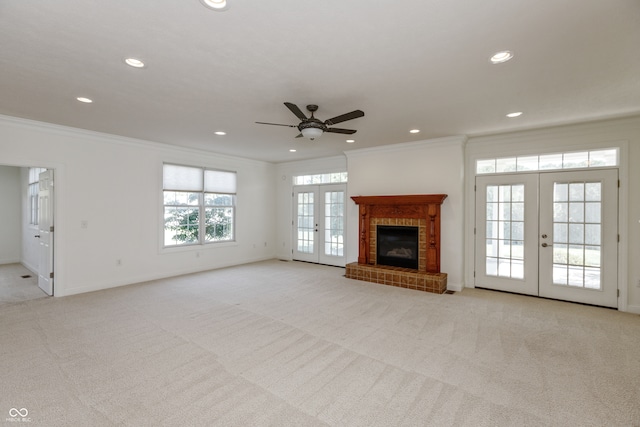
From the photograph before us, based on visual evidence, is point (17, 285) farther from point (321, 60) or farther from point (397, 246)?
point (397, 246)

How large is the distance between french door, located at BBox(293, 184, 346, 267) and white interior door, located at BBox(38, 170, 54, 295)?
4.83m

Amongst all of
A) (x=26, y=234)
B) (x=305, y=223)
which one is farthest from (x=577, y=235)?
(x=26, y=234)

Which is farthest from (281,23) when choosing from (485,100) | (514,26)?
(485,100)

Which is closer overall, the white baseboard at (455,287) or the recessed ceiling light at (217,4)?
the recessed ceiling light at (217,4)

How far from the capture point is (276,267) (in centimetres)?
695

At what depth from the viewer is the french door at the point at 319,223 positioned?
7055mm

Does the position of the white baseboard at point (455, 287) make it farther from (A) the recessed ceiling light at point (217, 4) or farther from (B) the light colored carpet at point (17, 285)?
(B) the light colored carpet at point (17, 285)

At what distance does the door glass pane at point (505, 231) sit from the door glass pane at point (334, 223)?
3052 millimetres

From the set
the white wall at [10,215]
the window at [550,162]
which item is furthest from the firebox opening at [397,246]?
the white wall at [10,215]

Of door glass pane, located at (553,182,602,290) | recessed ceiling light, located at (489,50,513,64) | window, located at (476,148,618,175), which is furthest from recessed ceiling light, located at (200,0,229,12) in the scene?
door glass pane, located at (553,182,602,290)

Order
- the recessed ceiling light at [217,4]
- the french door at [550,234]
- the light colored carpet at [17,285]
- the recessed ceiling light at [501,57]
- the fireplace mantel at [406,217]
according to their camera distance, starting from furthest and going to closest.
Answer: the fireplace mantel at [406,217], the light colored carpet at [17,285], the french door at [550,234], the recessed ceiling light at [501,57], the recessed ceiling light at [217,4]

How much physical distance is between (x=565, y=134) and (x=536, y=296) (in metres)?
2.56

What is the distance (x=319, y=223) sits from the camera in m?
7.39

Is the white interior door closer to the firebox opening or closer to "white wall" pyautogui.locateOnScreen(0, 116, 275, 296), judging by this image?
"white wall" pyautogui.locateOnScreen(0, 116, 275, 296)
